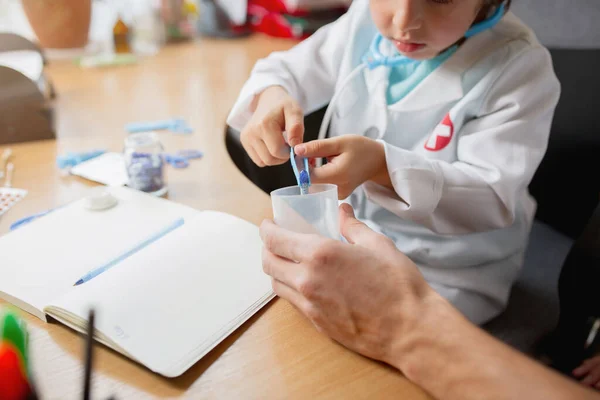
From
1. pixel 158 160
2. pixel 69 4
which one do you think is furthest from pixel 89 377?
pixel 69 4

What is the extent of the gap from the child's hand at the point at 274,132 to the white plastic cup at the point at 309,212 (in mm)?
155

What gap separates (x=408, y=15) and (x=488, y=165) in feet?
0.81

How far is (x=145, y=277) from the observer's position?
585 mm

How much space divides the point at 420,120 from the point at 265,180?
1.25 ft

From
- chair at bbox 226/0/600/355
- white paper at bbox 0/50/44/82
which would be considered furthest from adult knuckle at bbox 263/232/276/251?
white paper at bbox 0/50/44/82

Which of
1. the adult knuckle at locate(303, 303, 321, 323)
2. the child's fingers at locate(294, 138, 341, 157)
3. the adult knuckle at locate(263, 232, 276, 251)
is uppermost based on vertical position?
the child's fingers at locate(294, 138, 341, 157)

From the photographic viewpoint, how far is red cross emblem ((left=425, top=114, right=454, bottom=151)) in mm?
819

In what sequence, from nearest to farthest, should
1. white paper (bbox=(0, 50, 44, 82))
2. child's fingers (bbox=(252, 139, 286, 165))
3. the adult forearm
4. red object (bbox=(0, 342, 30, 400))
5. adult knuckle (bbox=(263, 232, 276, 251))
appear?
1. red object (bbox=(0, 342, 30, 400))
2. the adult forearm
3. adult knuckle (bbox=(263, 232, 276, 251))
4. child's fingers (bbox=(252, 139, 286, 165))
5. white paper (bbox=(0, 50, 44, 82))

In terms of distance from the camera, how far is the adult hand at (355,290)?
497 mm

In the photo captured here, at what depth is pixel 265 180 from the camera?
1113 millimetres

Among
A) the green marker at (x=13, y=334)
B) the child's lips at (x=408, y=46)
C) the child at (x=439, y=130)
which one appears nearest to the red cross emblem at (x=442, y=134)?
the child at (x=439, y=130)

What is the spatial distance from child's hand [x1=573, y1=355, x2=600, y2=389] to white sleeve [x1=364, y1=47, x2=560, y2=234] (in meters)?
→ 0.27

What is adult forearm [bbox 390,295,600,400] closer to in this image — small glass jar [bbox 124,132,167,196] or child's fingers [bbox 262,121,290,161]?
child's fingers [bbox 262,121,290,161]

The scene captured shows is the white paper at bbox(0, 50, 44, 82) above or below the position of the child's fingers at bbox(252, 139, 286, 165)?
above
